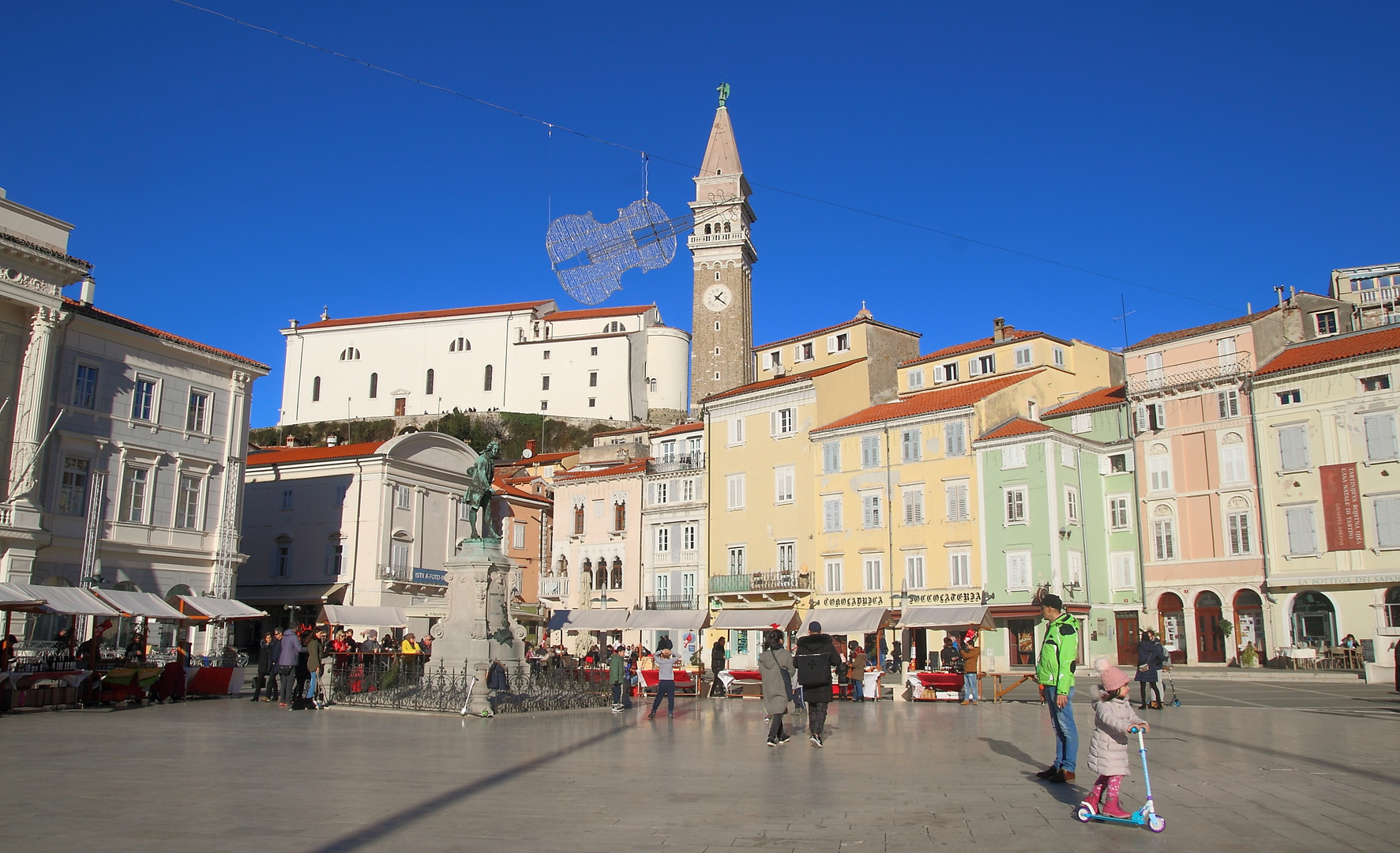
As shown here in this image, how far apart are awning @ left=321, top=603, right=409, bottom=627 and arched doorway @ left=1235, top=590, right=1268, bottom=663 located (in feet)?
103

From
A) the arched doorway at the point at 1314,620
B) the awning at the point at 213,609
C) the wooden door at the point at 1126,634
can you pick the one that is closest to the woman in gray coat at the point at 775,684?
the awning at the point at 213,609

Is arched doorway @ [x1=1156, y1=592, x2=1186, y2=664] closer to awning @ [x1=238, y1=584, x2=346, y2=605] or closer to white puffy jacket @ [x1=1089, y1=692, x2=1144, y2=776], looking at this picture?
awning @ [x1=238, y1=584, x2=346, y2=605]

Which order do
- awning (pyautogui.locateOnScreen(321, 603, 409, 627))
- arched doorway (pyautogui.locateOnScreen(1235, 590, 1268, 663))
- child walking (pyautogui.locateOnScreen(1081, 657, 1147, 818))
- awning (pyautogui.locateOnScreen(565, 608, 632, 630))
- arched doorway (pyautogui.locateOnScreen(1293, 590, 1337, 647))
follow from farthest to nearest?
1. awning (pyautogui.locateOnScreen(565, 608, 632, 630))
2. awning (pyautogui.locateOnScreen(321, 603, 409, 627))
3. arched doorway (pyautogui.locateOnScreen(1235, 590, 1268, 663))
4. arched doorway (pyautogui.locateOnScreen(1293, 590, 1337, 647))
5. child walking (pyautogui.locateOnScreen(1081, 657, 1147, 818))

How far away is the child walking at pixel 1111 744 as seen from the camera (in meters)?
8.59

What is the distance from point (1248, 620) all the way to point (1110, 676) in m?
36.5

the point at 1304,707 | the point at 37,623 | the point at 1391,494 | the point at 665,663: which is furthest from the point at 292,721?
the point at 1391,494

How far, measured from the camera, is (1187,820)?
8750mm

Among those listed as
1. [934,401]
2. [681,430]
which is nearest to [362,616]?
[681,430]

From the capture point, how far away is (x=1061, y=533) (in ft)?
137

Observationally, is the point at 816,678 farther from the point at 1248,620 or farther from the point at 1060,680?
the point at 1248,620

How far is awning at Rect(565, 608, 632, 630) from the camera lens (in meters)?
44.4

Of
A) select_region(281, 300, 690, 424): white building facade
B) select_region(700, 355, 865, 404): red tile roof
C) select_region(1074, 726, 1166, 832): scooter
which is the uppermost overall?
select_region(281, 300, 690, 424): white building facade

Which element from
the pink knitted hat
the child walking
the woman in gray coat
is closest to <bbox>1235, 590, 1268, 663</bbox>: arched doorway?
the woman in gray coat

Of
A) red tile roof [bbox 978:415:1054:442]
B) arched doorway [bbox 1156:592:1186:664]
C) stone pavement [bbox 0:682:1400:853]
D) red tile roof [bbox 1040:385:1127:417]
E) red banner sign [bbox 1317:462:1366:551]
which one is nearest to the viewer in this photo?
stone pavement [bbox 0:682:1400:853]
